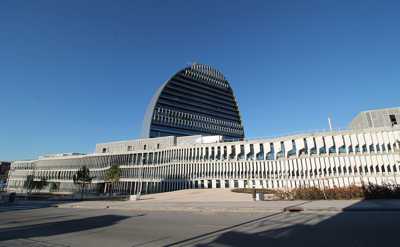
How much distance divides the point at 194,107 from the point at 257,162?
87.8 meters

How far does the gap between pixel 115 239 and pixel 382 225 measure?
1167 cm

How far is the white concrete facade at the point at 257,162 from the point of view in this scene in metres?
50.6

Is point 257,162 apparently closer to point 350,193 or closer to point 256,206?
point 350,193

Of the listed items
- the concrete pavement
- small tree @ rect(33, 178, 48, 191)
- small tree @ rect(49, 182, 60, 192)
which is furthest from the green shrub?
small tree @ rect(49, 182, 60, 192)

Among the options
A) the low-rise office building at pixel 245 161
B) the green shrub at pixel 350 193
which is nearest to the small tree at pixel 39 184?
the low-rise office building at pixel 245 161

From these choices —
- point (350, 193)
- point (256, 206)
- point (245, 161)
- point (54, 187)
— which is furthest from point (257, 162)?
point (54, 187)

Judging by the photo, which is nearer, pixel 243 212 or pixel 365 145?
pixel 243 212

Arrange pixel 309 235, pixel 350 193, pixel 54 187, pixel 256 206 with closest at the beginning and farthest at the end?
1. pixel 309 235
2. pixel 256 206
3. pixel 350 193
4. pixel 54 187

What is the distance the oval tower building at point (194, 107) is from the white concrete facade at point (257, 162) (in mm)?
37618

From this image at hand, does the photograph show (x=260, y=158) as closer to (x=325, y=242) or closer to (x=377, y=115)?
(x=377, y=115)

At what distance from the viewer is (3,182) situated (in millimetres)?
123625

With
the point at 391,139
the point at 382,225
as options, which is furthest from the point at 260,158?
the point at 382,225

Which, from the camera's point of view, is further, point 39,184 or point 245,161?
point 39,184

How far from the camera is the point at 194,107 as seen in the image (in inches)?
5684
